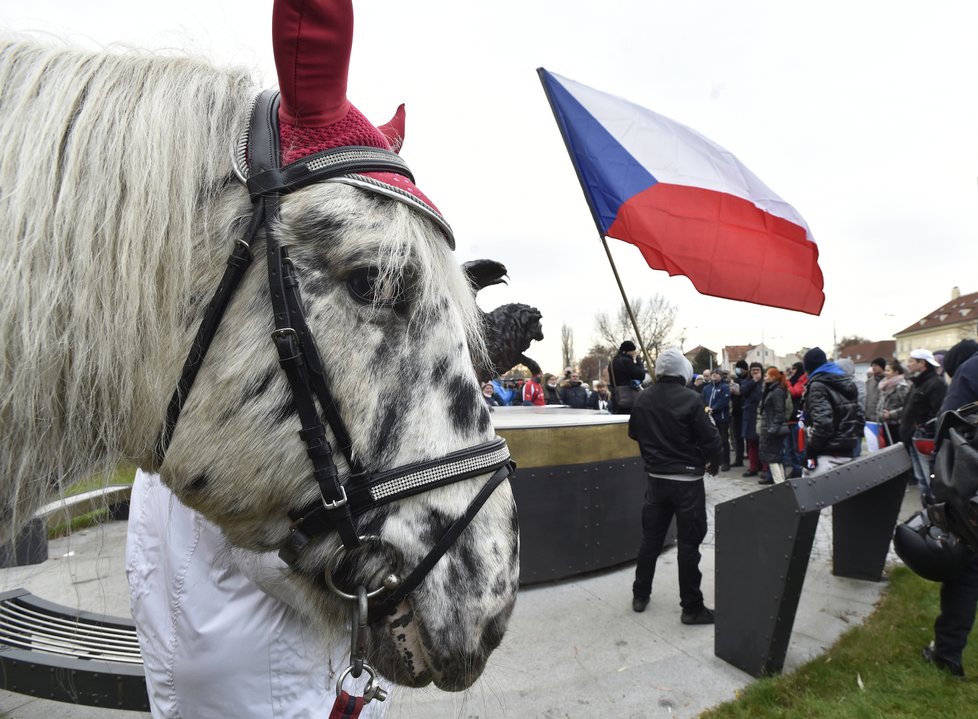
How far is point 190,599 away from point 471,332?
1.12 metres

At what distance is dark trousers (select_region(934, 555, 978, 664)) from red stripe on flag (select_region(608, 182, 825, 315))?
2.12 meters

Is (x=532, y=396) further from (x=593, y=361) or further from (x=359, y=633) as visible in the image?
(x=593, y=361)

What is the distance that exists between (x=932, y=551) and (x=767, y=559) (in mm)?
876

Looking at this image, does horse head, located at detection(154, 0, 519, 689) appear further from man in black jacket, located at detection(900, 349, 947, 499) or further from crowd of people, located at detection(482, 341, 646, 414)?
man in black jacket, located at detection(900, 349, 947, 499)

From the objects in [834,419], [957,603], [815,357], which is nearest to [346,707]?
[957,603]

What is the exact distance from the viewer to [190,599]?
1523mm

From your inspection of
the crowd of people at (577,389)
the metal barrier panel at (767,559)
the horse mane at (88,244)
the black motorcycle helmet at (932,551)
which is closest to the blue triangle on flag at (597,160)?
the crowd of people at (577,389)

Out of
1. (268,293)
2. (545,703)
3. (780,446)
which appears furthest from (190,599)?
(780,446)

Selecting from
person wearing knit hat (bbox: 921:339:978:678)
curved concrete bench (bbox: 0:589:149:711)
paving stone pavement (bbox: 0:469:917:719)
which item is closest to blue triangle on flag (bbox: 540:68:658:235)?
person wearing knit hat (bbox: 921:339:978:678)

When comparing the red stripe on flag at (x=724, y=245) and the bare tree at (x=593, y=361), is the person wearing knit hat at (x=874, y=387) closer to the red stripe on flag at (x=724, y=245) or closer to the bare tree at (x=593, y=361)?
the red stripe on flag at (x=724, y=245)

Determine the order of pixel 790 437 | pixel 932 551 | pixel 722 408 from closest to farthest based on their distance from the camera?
1. pixel 932 551
2. pixel 790 437
3. pixel 722 408

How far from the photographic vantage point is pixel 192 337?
3.34 feet

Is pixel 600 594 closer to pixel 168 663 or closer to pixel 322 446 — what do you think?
pixel 168 663

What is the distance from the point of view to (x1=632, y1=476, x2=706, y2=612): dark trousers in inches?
165
